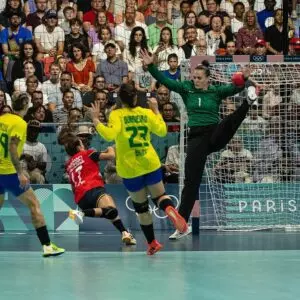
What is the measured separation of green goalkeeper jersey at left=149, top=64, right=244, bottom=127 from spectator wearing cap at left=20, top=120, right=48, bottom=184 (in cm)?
359

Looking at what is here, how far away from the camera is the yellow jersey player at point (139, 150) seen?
11.5 meters

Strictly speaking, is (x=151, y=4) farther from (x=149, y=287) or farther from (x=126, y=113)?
(x=149, y=287)

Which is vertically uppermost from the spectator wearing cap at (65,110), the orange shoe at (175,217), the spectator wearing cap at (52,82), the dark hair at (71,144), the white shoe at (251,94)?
the spectator wearing cap at (52,82)

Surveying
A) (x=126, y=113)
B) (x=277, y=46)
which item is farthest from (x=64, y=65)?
(x=126, y=113)

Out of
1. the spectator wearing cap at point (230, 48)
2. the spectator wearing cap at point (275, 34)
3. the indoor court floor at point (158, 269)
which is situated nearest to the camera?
the indoor court floor at point (158, 269)

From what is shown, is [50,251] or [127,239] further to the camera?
[127,239]

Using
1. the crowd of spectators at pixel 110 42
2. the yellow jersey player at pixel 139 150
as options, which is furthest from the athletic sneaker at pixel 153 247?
the crowd of spectators at pixel 110 42

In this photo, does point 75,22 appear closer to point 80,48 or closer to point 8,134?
point 80,48

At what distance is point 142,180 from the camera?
11.7m

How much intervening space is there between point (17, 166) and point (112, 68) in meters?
7.19

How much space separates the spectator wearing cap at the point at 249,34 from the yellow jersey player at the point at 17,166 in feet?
26.3

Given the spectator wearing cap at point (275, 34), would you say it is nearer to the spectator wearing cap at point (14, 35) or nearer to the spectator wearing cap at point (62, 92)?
the spectator wearing cap at point (62, 92)

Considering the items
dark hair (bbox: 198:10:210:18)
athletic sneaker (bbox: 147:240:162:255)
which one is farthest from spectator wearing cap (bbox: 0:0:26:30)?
athletic sneaker (bbox: 147:240:162:255)

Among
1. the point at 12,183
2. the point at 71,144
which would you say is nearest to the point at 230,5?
the point at 71,144
